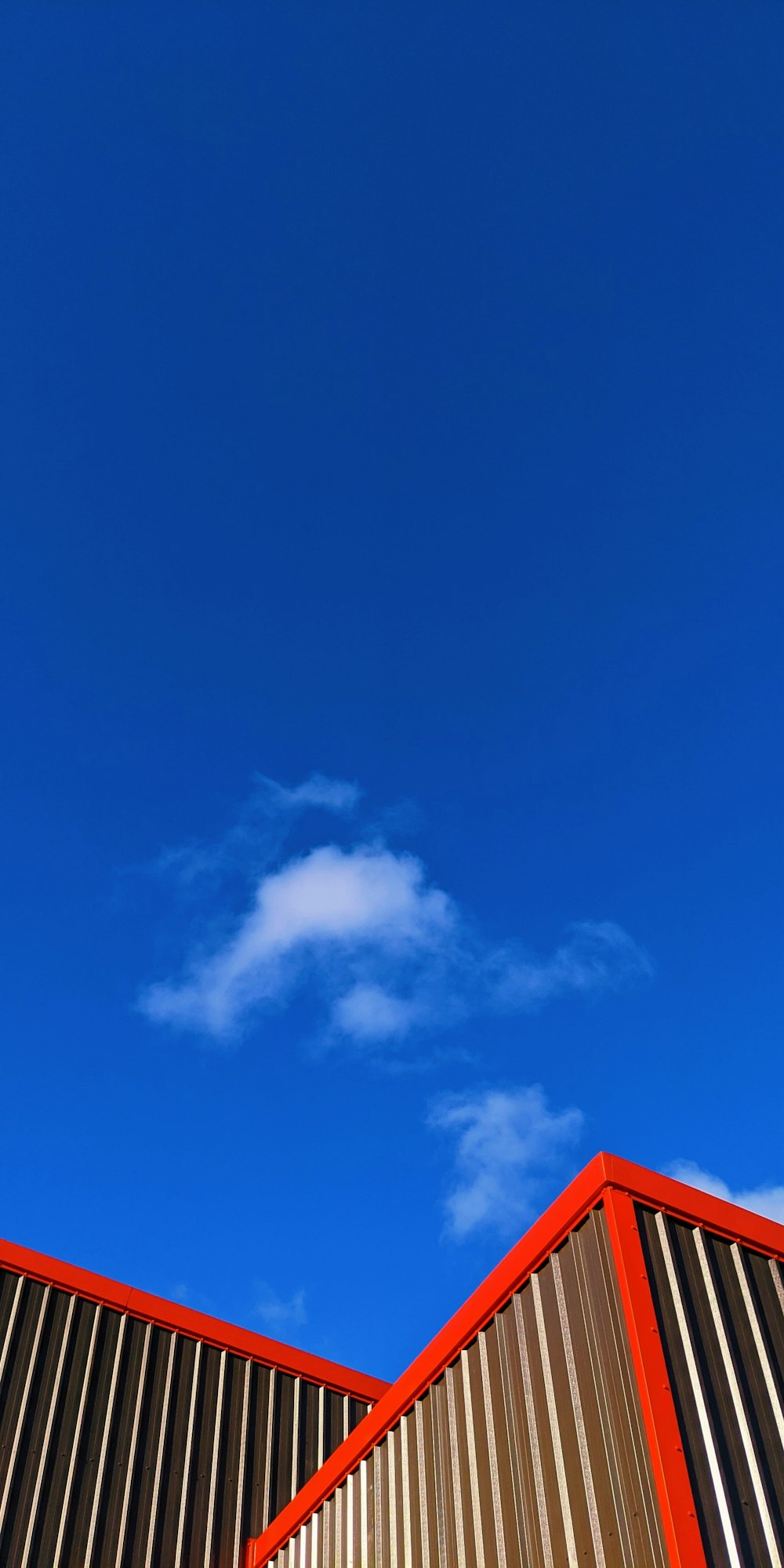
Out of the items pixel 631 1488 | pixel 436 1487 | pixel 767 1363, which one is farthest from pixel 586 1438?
pixel 436 1487

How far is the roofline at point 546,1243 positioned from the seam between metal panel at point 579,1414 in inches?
13.3

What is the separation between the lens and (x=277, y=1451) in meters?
15.8

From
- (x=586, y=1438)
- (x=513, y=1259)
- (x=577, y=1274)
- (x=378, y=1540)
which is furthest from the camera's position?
(x=378, y=1540)

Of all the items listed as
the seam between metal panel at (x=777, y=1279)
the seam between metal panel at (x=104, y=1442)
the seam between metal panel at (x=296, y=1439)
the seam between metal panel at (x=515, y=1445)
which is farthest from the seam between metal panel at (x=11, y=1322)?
the seam between metal panel at (x=777, y=1279)

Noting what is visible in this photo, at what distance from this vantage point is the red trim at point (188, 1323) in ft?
50.3

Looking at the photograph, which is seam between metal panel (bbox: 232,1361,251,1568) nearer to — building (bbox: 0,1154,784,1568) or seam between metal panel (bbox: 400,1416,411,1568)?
building (bbox: 0,1154,784,1568)

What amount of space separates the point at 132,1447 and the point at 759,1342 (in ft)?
30.0

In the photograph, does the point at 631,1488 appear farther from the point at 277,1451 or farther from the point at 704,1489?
the point at 277,1451

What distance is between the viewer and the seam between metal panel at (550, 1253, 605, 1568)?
8.43 metres

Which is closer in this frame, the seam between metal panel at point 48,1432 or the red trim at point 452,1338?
the red trim at point 452,1338

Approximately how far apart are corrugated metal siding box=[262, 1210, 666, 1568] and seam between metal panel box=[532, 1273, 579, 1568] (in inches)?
0.5

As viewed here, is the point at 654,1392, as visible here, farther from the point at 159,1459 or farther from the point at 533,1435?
the point at 159,1459

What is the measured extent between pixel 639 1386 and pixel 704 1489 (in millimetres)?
767

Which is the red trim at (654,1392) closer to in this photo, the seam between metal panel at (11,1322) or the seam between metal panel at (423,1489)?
the seam between metal panel at (423,1489)
